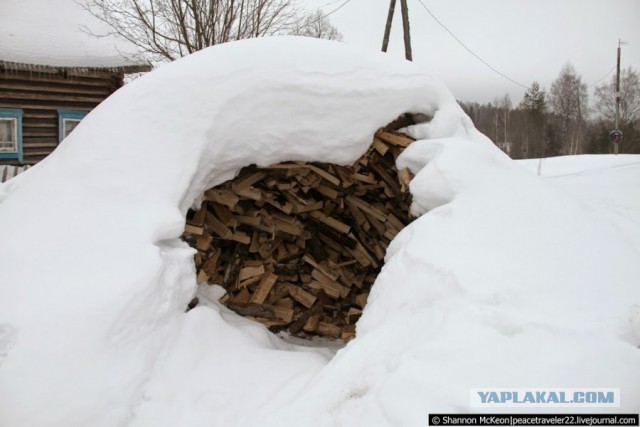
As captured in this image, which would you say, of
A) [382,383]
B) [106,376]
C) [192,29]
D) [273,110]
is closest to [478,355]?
[382,383]

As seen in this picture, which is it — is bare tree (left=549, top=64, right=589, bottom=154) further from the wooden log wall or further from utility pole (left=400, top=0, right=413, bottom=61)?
the wooden log wall

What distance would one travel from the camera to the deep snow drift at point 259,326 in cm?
193

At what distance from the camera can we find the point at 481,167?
11.2 feet

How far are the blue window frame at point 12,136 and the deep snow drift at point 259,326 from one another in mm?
7535

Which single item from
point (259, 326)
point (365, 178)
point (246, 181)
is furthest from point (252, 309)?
point (365, 178)

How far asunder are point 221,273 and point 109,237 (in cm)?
141

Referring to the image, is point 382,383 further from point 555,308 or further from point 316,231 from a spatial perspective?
point 316,231

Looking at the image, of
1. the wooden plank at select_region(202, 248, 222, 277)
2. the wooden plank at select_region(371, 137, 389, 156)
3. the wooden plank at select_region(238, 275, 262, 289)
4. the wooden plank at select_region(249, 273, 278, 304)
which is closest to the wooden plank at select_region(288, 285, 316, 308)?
the wooden plank at select_region(249, 273, 278, 304)

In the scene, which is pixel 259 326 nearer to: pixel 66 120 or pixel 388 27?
pixel 388 27

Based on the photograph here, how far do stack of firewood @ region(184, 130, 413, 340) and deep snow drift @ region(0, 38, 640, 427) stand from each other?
22 cm

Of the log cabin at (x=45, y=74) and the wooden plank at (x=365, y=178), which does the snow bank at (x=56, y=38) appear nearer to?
the log cabin at (x=45, y=74)

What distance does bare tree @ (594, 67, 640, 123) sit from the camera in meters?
36.9

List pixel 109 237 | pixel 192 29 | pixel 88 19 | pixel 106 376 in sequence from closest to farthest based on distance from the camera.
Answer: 1. pixel 106 376
2. pixel 109 237
3. pixel 192 29
4. pixel 88 19

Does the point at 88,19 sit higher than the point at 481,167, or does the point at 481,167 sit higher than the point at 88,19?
the point at 88,19
